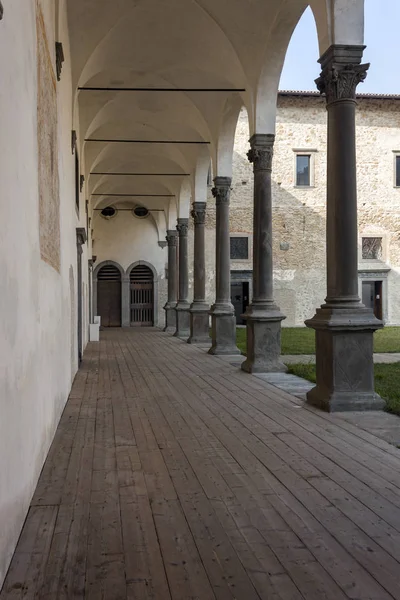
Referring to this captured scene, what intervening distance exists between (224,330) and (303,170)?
13.1m

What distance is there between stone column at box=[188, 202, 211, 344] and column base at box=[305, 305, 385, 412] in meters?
10.1

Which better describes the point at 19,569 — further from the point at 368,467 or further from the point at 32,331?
the point at 368,467

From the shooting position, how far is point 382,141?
2459 cm

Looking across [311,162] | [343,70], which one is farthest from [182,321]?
[343,70]

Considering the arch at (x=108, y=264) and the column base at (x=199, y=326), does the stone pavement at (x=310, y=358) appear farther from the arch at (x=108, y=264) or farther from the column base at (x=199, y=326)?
the arch at (x=108, y=264)

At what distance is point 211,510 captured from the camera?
3523 millimetres

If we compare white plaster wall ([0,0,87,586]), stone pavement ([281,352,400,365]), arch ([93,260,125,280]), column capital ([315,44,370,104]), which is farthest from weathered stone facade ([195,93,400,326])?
white plaster wall ([0,0,87,586])

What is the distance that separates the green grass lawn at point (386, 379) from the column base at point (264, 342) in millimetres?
362

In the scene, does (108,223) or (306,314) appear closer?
(306,314)


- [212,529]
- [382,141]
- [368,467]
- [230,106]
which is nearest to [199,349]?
[230,106]

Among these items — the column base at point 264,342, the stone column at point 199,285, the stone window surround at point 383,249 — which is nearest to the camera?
the column base at point 264,342

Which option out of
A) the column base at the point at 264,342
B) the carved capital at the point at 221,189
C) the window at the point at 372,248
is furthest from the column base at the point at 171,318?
the column base at the point at 264,342

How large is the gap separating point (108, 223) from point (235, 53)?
17171 millimetres

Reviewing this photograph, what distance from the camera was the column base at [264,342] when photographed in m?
9.98
